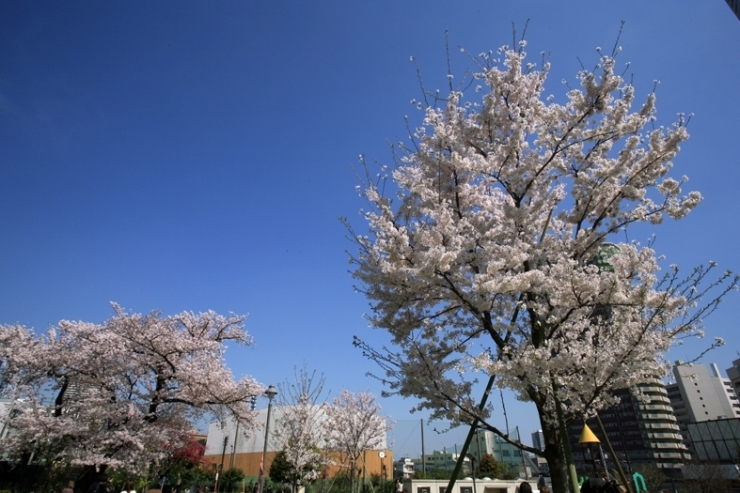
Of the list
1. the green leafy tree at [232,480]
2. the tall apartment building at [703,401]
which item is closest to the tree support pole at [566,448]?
the green leafy tree at [232,480]

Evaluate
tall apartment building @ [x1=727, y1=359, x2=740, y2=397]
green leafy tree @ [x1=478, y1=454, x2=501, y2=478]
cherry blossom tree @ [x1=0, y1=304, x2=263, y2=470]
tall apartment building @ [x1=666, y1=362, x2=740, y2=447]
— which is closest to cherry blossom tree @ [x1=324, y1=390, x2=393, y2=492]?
cherry blossom tree @ [x1=0, y1=304, x2=263, y2=470]

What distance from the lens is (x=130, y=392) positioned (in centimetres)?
1289

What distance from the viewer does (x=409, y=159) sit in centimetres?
659

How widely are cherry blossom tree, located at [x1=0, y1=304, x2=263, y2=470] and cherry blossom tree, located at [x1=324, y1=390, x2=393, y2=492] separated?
8377 millimetres

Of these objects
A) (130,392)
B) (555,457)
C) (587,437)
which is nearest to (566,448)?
(555,457)

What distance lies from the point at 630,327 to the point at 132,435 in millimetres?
13471

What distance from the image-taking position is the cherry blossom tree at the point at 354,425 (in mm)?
20938

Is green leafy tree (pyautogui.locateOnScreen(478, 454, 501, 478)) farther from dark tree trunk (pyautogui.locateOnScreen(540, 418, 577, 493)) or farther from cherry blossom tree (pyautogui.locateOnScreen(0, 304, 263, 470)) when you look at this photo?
dark tree trunk (pyautogui.locateOnScreen(540, 418, 577, 493))

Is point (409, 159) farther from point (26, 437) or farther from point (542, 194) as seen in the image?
point (26, 437)

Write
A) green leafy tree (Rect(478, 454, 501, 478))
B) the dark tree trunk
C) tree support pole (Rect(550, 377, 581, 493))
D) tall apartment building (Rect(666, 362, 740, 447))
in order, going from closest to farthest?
1. tree support pole (Rect(550, 377, 581, 493))
2. the dark tree trunk
3. green leafy tree (Rect(478, 454, 501, 478))
4. tall apartment building (Rect(666, 362, 740, 447))

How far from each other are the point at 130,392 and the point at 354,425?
1210 centimetres

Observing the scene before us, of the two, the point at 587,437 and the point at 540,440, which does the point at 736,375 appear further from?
the point at 587,437

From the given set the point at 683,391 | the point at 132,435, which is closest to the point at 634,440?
the point at 683,391

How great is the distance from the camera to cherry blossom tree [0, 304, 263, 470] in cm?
1212
